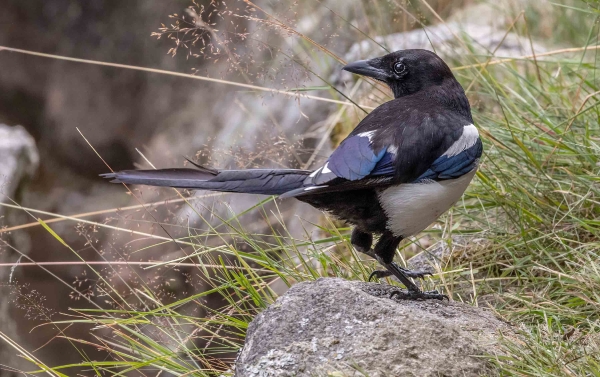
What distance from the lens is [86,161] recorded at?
23.8 ft

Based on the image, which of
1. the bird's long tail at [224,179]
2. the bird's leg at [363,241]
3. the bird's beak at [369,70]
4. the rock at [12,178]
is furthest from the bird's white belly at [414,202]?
the rock at [12,178]

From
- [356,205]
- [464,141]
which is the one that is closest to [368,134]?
[356,205]

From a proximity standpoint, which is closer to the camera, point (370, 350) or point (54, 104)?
point (370, 350)

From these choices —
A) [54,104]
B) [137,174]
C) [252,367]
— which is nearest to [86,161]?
[54,104]

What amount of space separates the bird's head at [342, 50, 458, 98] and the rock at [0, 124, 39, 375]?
3.70 metres

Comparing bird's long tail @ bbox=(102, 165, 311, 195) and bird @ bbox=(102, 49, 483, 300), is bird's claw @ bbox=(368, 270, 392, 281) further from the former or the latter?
bird's long tail @ bbox=(102, 165, 311, 195)

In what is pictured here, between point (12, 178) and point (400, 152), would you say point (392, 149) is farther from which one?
point (12, 178)

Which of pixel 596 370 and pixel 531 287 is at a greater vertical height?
pixel 596 370

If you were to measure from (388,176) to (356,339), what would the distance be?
0.68 meters

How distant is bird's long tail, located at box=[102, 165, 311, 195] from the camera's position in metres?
2.42

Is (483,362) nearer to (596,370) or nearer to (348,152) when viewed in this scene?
(596,370)

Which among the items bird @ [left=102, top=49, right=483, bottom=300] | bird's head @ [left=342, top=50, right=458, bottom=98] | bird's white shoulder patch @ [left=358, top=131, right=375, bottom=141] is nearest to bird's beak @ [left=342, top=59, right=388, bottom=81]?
bird's head @ [left=342, top=50, right=458, bottom=98]

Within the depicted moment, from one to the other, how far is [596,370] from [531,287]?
107 centimetres

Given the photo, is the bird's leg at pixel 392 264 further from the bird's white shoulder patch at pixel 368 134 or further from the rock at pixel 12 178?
the rock at pixel 12 178
